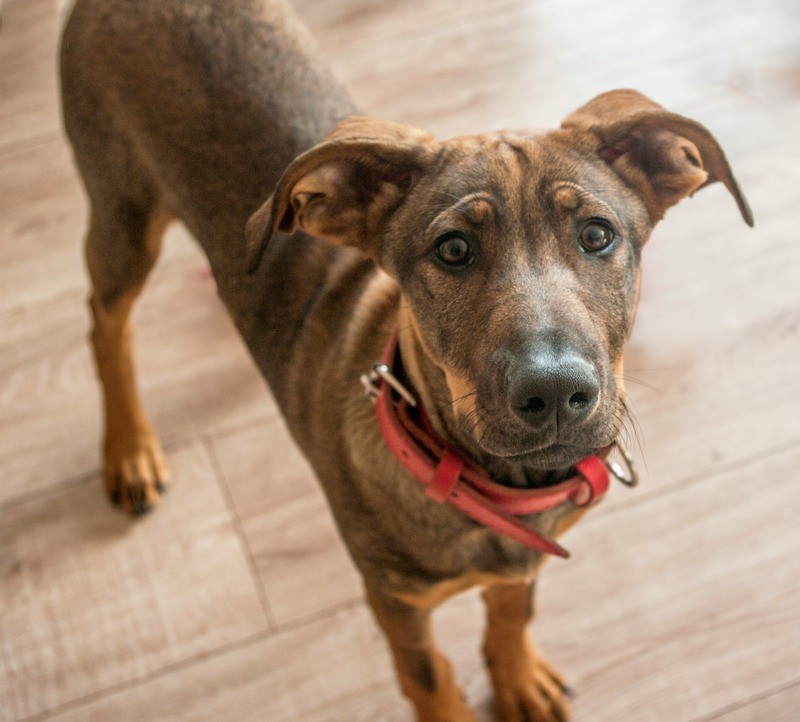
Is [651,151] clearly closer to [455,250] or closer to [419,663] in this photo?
[455,250]

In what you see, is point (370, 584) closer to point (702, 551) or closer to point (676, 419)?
point (702, 551)

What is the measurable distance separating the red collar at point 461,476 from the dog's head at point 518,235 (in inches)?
2.4

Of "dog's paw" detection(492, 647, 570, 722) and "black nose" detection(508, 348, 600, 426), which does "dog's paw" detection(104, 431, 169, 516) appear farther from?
"black nose" detection(508, 348, 600, 426)

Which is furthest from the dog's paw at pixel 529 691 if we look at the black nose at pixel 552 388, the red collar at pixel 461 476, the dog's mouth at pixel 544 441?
the black nose at pixel 552 388

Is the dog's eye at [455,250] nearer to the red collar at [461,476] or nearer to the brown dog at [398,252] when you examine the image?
the brown dog at [398,252]

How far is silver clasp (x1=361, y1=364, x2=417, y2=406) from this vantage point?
66.6 inches

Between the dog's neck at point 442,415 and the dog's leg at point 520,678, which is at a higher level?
the dog's neck at point 442,415

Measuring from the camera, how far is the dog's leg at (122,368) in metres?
2.46

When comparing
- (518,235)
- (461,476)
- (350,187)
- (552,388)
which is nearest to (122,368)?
(350,187)

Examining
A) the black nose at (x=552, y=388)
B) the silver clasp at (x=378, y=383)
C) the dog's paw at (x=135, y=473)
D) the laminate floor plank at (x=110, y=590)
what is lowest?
the laminate floor plank at (x=110, y=590)

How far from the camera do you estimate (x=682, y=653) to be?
91.4 inches

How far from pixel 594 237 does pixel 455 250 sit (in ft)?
0.78

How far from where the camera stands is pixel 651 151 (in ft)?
5.41

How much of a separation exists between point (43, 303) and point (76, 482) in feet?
2.53
